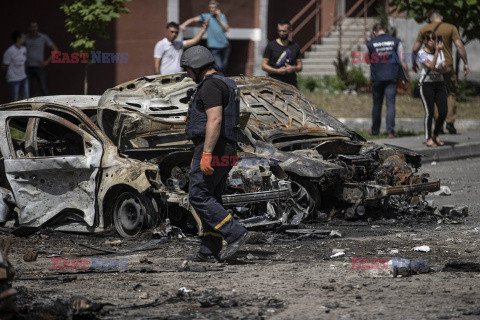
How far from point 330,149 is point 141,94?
2223 millimetres

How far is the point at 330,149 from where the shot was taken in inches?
369

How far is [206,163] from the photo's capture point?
22.5 feet

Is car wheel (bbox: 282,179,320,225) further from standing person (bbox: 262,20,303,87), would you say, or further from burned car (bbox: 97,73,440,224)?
standing person (bbox: 262,20,303,87)

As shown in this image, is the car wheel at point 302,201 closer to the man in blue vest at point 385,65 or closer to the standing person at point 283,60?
the standing person at point 283,60

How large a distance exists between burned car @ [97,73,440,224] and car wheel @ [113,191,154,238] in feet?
1.77

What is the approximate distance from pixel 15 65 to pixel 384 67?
7.44m

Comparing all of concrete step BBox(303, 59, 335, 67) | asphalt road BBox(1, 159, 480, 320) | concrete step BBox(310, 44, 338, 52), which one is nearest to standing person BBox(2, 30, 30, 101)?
concrete step BBox(303, 59, 335, 67)

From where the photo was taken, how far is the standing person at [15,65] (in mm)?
16688

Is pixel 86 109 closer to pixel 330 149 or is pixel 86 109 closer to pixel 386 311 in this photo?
pixel 330 149

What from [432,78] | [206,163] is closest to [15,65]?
[432,78]

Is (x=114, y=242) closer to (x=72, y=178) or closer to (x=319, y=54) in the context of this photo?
(x=72, y=178)

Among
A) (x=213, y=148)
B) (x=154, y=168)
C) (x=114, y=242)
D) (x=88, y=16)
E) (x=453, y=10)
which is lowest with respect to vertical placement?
(x=114, y=242)

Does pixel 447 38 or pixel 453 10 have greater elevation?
pixel 453 10

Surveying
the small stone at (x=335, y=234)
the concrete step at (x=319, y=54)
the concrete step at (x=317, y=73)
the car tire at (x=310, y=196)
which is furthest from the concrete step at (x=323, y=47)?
the small stone at (x=335, y=234)
